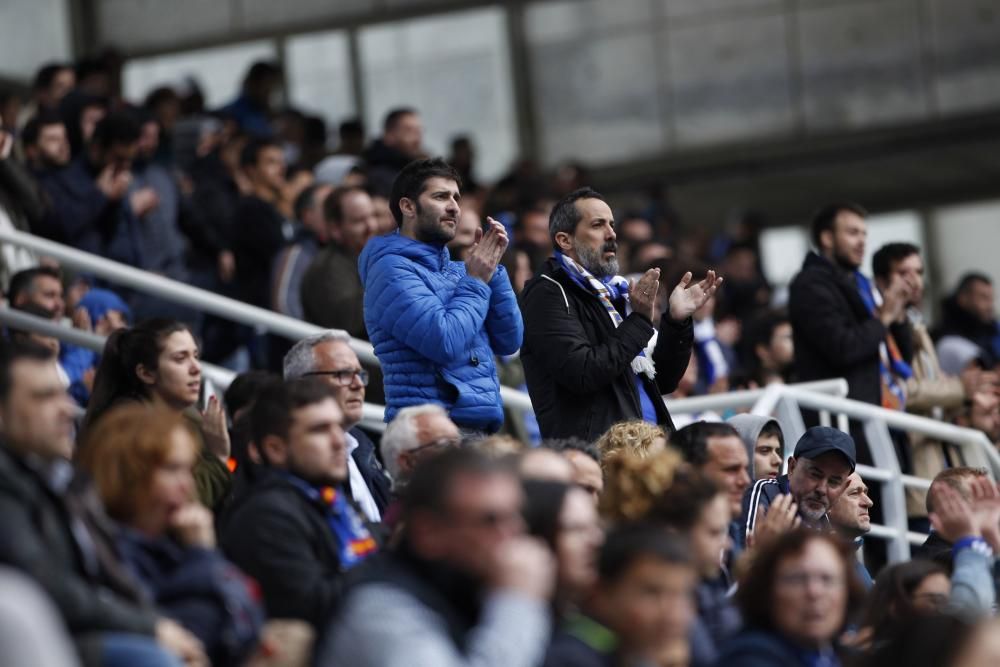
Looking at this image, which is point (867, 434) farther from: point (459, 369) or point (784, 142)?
point (784, 142)

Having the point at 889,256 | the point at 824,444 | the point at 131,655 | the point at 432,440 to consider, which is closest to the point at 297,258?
the point at 889,256

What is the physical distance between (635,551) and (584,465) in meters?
1.59

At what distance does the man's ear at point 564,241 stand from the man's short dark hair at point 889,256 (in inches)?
99.9

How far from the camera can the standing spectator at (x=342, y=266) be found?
8.83 meters

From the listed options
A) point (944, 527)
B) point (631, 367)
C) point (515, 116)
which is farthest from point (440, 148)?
point (944, 527)

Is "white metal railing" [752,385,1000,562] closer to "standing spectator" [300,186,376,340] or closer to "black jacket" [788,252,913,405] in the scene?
"black jacket" [788,252,913,405]

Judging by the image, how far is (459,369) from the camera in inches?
262

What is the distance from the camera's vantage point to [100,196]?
10.1 m

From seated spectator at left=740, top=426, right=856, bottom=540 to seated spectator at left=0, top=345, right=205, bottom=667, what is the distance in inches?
115

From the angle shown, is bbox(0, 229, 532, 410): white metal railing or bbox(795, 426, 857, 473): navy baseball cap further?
bbox(0, 229, 532, 410): white metal railing

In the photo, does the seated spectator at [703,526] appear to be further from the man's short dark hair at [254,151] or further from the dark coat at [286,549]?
the man's short dark hair at [254,151]

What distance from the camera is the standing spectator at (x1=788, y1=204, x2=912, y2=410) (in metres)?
8.78

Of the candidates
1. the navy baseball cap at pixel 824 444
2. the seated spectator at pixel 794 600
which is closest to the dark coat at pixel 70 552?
the seated spectator at pixel 794 600

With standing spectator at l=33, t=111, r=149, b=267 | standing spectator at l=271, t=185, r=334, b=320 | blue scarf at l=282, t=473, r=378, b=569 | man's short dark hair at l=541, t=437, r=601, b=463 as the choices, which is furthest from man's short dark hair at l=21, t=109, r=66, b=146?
blue scarf at l=282, t=473, r=378, b=569
